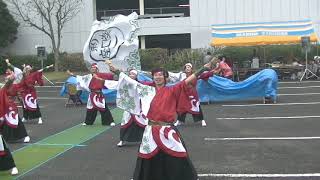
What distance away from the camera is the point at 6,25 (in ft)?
126

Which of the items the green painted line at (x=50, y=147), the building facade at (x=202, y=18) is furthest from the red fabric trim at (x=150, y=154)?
the building facade at (x=202, y=18)

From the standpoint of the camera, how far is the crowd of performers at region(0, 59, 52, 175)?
871 centimetres

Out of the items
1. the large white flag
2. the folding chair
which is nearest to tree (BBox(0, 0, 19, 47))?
the folding chair

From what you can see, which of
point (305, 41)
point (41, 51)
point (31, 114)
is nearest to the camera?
point (31, 114)

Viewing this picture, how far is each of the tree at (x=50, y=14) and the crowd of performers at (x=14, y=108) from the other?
21846mm

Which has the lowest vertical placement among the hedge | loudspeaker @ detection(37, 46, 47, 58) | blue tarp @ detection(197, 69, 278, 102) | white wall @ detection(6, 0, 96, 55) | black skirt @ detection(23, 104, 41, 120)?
black skirt @ detection(23, 104, 41, 120)

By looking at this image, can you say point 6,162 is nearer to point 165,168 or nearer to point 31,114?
point 165,168

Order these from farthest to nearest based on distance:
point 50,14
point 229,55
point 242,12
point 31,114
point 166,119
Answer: point 50,14 < point 242,12 < point 229,55 < point 31,114 < point 166,119

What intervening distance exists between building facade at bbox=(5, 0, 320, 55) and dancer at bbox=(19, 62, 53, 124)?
72.9ft

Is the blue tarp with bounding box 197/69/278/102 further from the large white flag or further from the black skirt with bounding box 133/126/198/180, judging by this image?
the black skirt with bounding box 133/126/198/180

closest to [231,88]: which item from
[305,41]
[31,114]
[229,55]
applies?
[31,114]

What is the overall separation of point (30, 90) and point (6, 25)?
80.6ft

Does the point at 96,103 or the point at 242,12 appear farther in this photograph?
the point at 242,12

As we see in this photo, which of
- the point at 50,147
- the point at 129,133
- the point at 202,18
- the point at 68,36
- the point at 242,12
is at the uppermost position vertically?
the point at 242,12
